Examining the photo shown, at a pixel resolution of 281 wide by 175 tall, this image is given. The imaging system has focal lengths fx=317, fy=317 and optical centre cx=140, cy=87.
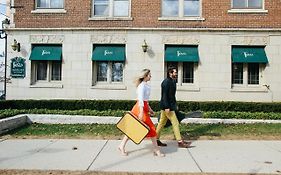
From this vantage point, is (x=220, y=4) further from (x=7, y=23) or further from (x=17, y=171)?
(x=17, y=171)

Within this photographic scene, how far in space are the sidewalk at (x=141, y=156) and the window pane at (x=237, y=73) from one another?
8.12 m

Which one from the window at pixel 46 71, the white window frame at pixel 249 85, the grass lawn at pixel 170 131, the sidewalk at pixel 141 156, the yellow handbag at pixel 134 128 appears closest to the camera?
the sidewalk at pixel 141 156

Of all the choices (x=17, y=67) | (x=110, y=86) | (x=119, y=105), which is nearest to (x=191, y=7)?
(x=110, y=86)

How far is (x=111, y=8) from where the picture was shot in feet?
56.5

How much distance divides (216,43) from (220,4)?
81.7 inches

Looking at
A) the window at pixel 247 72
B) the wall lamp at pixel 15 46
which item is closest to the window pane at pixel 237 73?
the window at pixel 247 72

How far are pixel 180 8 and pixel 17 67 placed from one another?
30.7ft

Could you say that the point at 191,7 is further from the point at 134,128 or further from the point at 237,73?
the point at 134,128

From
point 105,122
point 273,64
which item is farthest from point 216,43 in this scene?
point 105,122

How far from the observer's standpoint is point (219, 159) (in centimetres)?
707

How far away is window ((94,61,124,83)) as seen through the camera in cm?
1711

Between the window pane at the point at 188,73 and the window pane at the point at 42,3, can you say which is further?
the window pane at the point at 42,3

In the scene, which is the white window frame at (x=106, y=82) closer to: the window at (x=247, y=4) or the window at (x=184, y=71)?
the window at (x=184, y=71)

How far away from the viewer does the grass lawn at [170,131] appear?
993 cm
